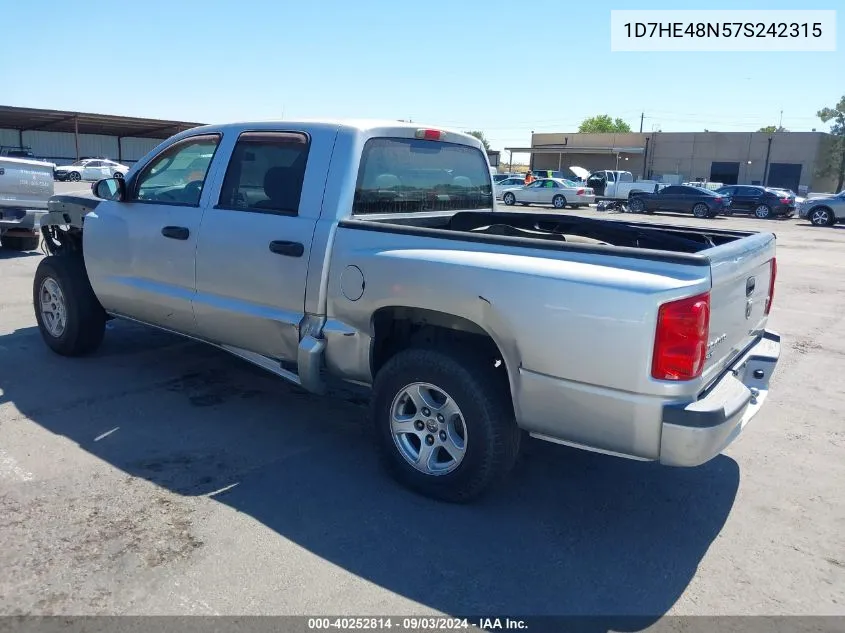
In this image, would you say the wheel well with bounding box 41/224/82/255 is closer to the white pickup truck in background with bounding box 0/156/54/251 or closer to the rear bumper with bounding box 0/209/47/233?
the white pickup truck in background with bounding box 0/156/54/251

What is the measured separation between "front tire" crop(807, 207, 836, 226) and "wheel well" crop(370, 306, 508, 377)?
29.6 meters

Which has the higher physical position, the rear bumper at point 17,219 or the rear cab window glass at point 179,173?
the rear cab window glass at point 179,173

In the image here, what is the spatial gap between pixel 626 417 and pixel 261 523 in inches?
72.9

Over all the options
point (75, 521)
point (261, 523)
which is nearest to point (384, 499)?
point (261, 523)

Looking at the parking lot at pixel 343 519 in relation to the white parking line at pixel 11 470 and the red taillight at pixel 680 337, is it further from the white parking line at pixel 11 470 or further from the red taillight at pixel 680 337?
the red taillight at pixel 680 337

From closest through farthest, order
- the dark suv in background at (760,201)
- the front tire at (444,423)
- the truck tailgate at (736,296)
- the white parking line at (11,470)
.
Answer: the truck tailgate at (736,296), the front tire at (444,423), the white parking line at (11,470), the dark suv in background at (760,201)

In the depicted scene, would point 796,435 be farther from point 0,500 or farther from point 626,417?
point 0,500

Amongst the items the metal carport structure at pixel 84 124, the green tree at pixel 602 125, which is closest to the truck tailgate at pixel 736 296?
the metal carport structure at pixel 84 124

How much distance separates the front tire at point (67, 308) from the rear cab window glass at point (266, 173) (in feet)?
6.40

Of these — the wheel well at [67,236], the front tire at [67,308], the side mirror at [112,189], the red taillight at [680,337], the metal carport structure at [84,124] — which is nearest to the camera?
the red taillight at [680,337]

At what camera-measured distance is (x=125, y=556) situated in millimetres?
3098

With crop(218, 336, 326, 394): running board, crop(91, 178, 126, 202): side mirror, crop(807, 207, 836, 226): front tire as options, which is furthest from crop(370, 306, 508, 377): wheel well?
crop(807, 207, 836, 226): front tire

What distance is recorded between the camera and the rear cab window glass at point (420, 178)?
4301mm

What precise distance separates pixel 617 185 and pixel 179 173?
3357cm
